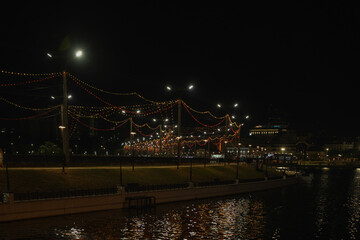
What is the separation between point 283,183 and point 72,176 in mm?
43207

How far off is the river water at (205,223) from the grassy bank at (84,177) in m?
4.52

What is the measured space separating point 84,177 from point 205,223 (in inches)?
557

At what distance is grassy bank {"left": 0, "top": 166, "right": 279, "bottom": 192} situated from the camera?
3195 centimetres


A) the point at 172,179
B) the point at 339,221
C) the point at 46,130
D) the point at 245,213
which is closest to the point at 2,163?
the point at 172,179

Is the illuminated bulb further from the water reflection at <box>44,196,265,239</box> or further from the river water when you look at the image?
the water reflection at <box>44,196,265,239</box>

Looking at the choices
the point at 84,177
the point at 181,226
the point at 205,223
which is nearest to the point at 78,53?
the point at 84,177

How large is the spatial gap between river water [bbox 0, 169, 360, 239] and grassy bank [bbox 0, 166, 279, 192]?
14.8 ft

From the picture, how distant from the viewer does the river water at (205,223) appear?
2542cm

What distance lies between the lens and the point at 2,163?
36.3 metres

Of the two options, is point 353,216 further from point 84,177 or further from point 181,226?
point 84,177

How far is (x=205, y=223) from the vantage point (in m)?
30.4

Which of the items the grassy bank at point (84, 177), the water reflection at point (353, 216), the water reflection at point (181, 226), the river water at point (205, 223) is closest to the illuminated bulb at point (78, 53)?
the grassy bank at point (84, 177)

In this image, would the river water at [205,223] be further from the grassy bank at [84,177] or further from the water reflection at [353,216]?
the grassy bank at [84,177]

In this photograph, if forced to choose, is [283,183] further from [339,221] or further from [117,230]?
[117,230]
